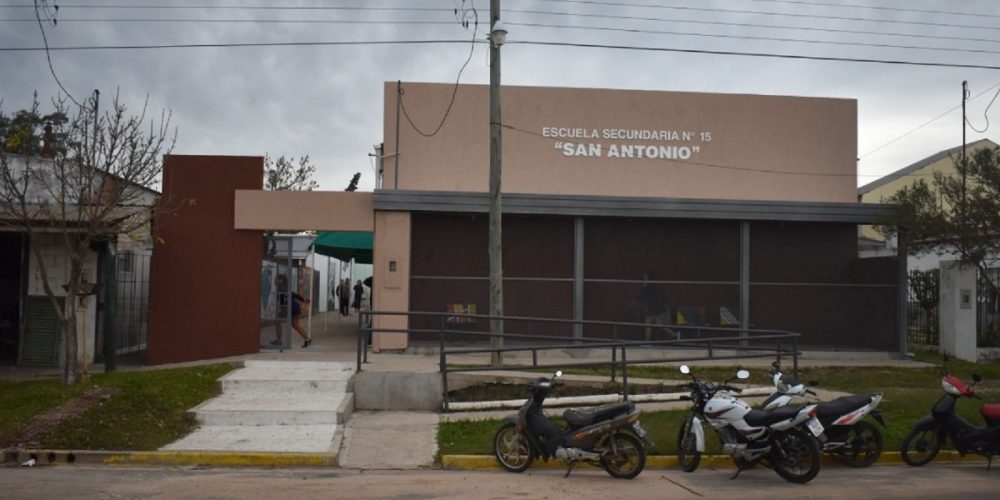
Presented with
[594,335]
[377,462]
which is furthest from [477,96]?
[377,462]

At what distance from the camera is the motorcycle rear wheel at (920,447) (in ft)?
35.1

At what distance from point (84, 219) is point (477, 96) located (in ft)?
33.8

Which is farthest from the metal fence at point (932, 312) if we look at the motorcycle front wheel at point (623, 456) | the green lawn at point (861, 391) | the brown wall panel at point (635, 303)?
the motorcycle front wheel at point (623, 456)

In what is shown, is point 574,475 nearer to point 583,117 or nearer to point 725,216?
point 725,216

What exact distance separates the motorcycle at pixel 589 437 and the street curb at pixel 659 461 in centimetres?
40

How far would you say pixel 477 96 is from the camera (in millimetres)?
22234

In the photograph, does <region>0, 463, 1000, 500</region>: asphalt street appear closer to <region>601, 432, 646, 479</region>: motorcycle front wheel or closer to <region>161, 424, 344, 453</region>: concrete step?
<region>601, 432, 646, 479</region>: motorcycle front wheel

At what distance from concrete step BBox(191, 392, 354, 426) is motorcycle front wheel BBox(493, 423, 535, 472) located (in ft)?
10.1

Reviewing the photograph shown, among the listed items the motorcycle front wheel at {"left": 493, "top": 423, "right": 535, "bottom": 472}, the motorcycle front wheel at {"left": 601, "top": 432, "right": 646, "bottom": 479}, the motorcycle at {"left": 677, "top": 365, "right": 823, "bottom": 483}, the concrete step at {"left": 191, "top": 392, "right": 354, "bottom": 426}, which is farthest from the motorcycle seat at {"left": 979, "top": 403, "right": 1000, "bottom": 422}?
the concrete step at {"left": 191, "top": 392, "right": 354, "bottom": 426}

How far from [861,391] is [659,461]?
604 cm

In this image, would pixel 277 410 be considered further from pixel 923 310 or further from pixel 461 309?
pixel 923 310

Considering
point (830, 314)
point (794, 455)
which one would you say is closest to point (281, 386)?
point (794, 455)

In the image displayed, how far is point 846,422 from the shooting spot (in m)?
10.1

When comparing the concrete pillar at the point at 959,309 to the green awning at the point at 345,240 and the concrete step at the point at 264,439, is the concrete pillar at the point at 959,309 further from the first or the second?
the concrete step at the point at 264,439
